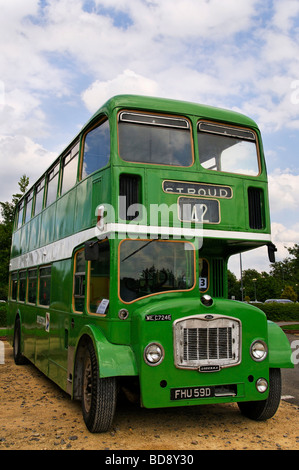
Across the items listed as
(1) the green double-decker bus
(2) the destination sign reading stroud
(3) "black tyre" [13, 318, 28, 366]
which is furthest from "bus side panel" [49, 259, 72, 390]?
(3) "black tyre" [13, 318, 28, 366]

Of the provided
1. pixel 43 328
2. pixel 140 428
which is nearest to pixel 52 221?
pixel 43 328

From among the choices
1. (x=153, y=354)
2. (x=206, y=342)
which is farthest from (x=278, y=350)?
(x=153, y=354)

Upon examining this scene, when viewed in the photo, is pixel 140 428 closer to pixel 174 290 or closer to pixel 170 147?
pixel 174 290

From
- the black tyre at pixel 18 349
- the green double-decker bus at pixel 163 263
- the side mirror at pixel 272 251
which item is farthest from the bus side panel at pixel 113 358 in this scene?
the black tyre at pixel 18 349

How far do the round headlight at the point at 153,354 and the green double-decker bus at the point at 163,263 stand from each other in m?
0.01

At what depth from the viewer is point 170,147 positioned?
651cm

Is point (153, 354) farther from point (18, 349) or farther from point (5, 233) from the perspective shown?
point (5, 233)

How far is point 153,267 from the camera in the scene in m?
6.06

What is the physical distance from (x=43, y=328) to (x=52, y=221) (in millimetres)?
2130

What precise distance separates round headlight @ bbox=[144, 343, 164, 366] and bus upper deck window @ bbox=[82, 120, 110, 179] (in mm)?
2504

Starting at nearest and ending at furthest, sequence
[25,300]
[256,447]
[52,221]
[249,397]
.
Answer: [256,447], [249,397], [52,221], [25,300]

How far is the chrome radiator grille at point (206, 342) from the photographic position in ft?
18.4

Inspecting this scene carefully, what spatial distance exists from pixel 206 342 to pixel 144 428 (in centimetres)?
139
